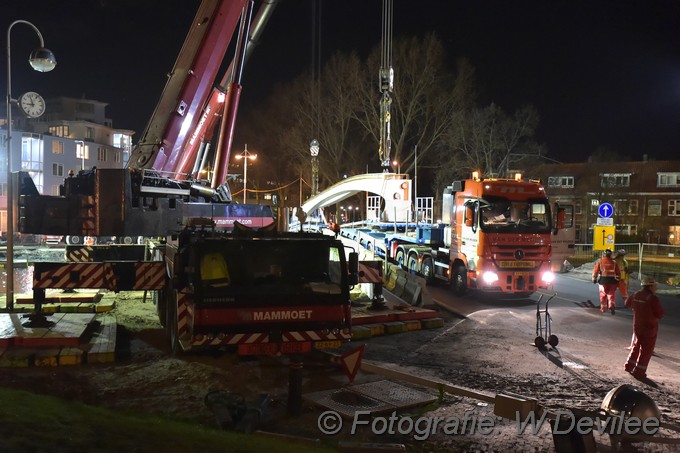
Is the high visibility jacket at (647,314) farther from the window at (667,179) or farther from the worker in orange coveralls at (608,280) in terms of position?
the window at (667,179)

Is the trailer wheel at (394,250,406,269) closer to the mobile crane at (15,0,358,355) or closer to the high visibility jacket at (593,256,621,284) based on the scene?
the mobile crane at (15,0,358,355)

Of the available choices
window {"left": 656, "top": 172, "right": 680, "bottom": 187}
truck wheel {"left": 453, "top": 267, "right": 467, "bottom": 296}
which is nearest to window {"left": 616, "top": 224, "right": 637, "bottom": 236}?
window {"left": 656, "top": 172, "right": 680, "bottom": 187}

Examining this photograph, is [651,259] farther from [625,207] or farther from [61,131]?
[61,131]

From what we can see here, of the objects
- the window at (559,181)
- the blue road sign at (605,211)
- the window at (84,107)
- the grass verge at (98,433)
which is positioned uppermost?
the window at (84,107)

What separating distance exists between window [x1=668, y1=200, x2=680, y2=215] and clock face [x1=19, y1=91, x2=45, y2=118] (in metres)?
51.3

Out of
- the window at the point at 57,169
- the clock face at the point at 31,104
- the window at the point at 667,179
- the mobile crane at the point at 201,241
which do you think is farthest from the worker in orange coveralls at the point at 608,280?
the window at the point at 57,169

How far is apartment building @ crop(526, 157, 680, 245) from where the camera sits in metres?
49.2

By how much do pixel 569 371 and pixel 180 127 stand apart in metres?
9.47

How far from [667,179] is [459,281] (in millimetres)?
43550

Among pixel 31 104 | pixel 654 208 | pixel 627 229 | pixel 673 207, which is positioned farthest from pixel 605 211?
pixel 673 207

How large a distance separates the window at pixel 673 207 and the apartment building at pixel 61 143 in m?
A: 44.0

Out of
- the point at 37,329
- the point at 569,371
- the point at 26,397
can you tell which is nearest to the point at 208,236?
the point at 26,397

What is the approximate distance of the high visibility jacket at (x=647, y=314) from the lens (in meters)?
8.79

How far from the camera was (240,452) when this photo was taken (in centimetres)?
498
